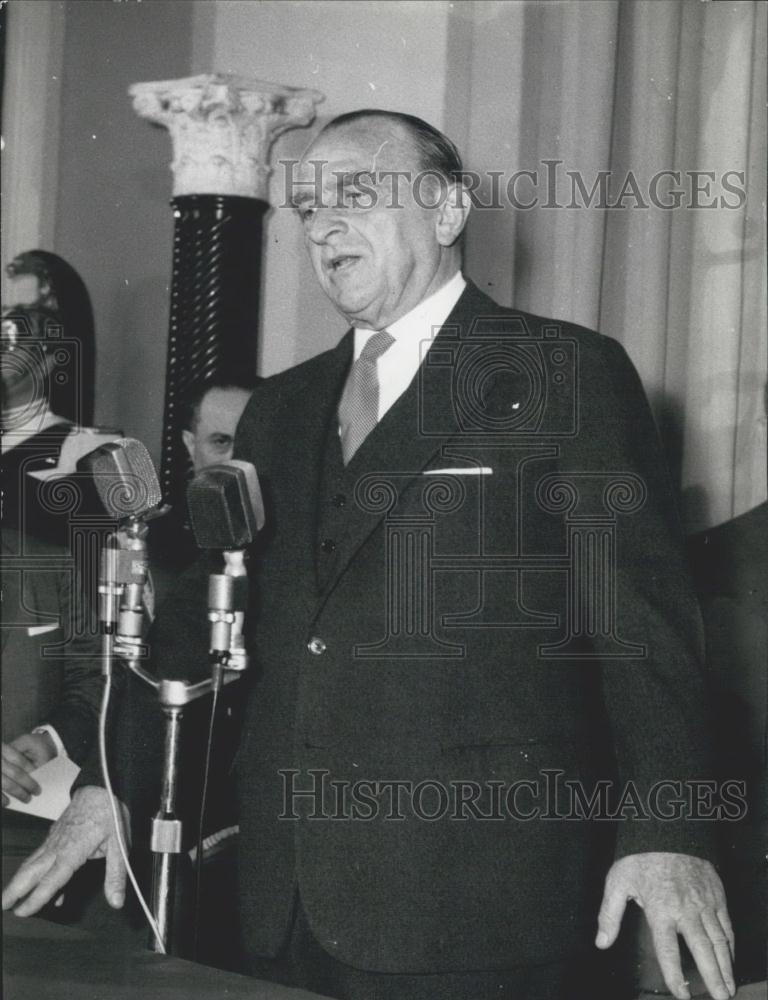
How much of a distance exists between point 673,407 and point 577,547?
650mm

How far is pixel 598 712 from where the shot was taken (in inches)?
58.9

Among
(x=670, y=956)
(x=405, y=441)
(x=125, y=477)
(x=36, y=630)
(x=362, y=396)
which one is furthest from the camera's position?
(x=36, y=630)

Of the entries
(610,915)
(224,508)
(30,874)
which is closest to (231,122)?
(224,508)

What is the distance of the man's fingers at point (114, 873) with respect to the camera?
142cm

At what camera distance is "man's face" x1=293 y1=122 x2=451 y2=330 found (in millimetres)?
1487

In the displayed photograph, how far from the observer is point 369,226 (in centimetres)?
151

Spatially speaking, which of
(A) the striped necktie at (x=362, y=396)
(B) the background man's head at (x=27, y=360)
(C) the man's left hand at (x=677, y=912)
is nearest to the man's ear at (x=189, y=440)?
(B) the background man's head at (x=27, y=360)

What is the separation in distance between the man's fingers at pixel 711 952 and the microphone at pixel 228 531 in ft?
1.69

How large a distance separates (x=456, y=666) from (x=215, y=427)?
74cm

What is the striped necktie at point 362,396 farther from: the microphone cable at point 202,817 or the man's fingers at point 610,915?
the man's fingers at point 610,915

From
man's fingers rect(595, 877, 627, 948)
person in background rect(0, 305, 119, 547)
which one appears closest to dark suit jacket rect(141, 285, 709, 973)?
man's fingers rect(595, 877, 627, 948)

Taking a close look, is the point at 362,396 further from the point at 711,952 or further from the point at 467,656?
the point at 711,952

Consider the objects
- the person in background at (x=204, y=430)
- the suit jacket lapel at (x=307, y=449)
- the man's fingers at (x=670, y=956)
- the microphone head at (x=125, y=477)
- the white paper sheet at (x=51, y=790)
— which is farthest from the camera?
the person in background at (x=204, y=430)

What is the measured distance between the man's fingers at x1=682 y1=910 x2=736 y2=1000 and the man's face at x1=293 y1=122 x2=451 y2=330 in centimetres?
76
